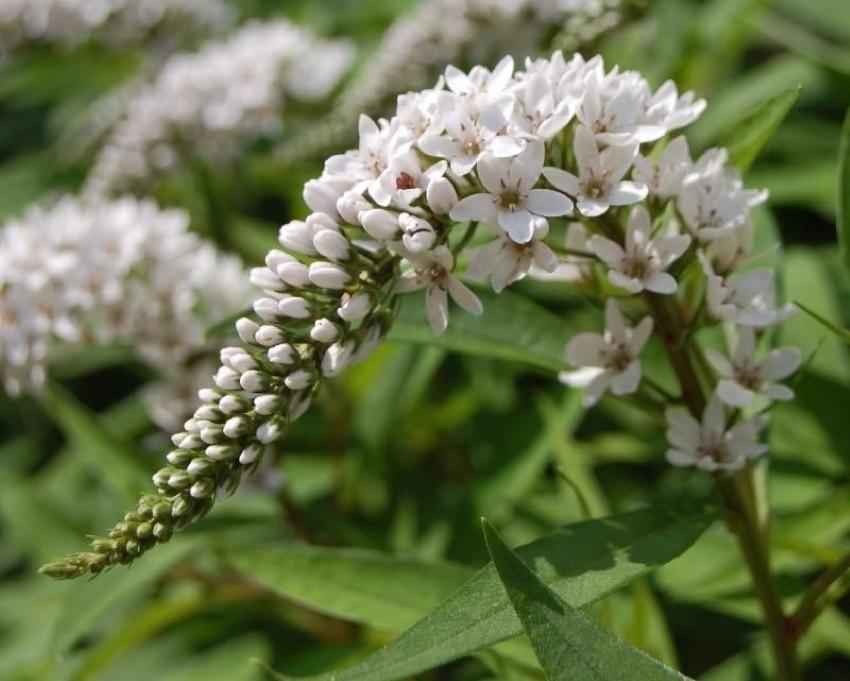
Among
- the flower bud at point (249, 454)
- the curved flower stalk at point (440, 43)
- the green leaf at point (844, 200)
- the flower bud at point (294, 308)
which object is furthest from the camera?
the curved flower stalk at point (440, 43)

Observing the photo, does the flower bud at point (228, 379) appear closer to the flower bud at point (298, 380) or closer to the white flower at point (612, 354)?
the flower bud at point (298, 380)

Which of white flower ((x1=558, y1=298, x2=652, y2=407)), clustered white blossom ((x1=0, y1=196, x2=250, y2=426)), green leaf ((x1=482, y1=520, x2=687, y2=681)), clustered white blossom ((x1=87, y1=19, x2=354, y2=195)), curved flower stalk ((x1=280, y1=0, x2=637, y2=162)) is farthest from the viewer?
clustered white blossom ((x1=87, y1=19, x2=354, y2=195))

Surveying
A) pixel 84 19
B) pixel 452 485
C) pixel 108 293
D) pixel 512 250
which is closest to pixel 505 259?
pixel 512 250

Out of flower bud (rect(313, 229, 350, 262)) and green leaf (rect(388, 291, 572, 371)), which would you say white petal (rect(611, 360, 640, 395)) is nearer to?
green leaf (rect(388, 291, 572, 371))

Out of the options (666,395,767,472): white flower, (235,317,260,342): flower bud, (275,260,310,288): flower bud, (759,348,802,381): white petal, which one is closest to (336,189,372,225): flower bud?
(275,260,310,288): flower bud

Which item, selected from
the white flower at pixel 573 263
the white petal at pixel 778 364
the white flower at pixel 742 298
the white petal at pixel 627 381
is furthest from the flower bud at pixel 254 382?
the white petal at pixel 778 364

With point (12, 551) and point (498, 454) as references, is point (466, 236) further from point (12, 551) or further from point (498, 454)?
point (12, 551)
